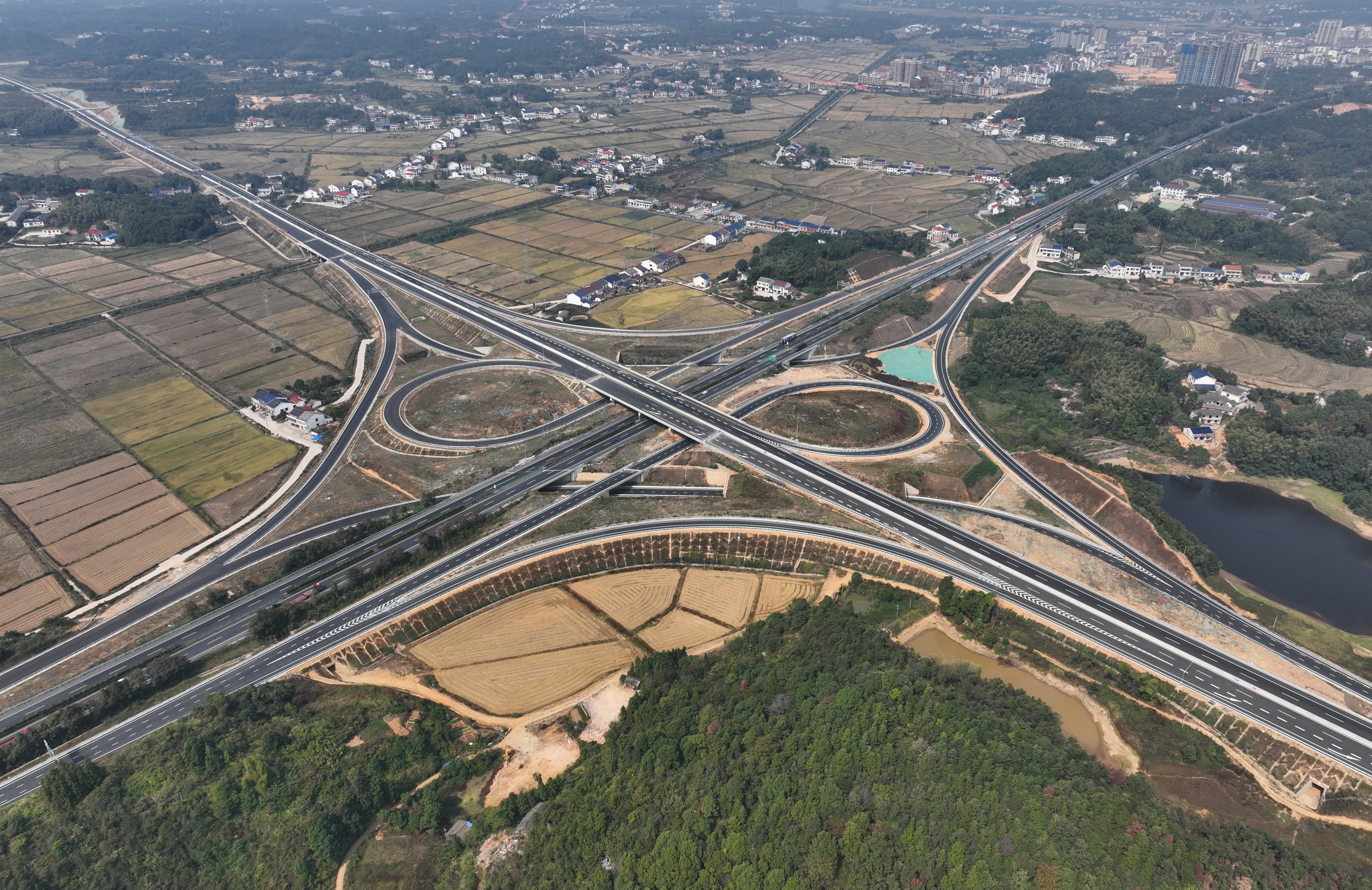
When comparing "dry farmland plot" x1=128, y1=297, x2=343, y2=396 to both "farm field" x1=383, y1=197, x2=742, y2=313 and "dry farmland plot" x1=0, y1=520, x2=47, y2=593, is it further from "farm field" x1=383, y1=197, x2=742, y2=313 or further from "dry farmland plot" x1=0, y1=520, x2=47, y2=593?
"dry farmland plot" x1=0, y1=520, x2=47, y2=593

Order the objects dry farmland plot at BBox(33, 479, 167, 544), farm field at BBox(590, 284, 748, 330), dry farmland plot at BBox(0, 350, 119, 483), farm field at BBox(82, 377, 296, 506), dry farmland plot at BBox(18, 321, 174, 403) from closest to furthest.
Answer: dry farmland plot at BBox(33, 479, 167, 544)
farm field at BBox(82, 377, 296, 506)
dry farmland plot at BBox(0, 350, 119, 483)
dry farmland plot at BBox(18, 321, 174, 403)
farm field at BBox(590, 284, 748, 330)

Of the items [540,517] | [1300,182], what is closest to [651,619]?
[540,517]

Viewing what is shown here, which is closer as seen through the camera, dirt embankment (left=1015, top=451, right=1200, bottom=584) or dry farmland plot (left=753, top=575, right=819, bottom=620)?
dry farmland plot (left=753, top=575, right=819, bottom=620)

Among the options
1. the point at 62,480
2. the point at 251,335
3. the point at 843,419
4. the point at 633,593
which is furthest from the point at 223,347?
the point at 843,419

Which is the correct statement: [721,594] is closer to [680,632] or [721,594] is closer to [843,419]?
[680,632]

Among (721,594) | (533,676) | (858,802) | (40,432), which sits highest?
(858,802)

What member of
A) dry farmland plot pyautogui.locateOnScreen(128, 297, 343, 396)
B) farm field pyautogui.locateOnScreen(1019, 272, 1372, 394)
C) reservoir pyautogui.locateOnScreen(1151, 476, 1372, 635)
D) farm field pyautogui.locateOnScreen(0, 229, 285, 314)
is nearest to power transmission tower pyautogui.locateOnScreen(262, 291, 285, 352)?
dry farmland plot pyautogui.locateOnScreen(128, 297, 343, 396)

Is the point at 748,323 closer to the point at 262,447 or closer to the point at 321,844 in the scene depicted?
the point at 262,447
